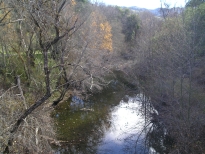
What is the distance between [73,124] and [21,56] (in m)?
5.44

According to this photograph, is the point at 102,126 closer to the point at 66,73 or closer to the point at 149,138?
the point at 149,138

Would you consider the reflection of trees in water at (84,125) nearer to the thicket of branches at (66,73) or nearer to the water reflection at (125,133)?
the water reflection at (125,133)

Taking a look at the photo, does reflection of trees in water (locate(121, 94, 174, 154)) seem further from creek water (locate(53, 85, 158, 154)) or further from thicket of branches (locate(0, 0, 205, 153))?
thicket of branches (locate(0, 0, 205, 153))

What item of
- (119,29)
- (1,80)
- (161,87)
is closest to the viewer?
(161,87)

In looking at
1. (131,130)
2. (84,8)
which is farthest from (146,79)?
(84,8)

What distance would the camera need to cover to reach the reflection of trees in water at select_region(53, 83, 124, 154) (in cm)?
1099

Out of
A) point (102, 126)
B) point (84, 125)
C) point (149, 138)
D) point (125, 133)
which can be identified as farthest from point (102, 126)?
point (149, 138)

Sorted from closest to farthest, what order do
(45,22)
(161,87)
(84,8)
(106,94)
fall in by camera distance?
(45,22) < (161,87) < (106,94) < (84,8)

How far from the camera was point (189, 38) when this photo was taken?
35.2 ft

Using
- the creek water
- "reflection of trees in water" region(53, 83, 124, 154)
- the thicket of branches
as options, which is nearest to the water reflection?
the creek water

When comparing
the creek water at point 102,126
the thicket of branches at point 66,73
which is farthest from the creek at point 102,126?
the thicket of branches at point 66,73

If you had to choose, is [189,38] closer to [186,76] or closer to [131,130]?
[186,76]

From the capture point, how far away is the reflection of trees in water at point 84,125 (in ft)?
36.1

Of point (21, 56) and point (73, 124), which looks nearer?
point (73, 124)
